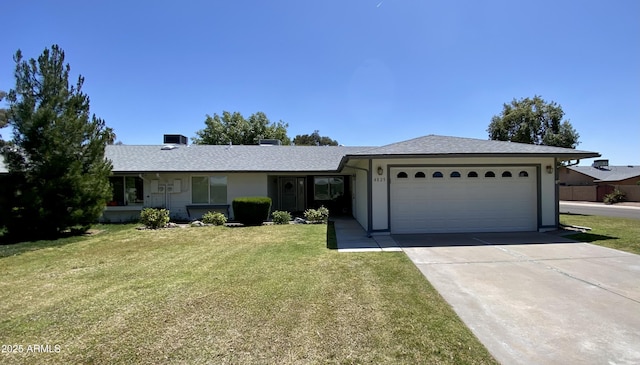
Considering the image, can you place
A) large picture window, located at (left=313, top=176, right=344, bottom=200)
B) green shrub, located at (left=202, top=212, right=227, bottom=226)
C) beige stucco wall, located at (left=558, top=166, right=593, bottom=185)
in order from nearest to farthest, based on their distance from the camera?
1. green shrub, located at (left=202, top=212, right=227, bottom=226)
2. large picture window, located at (left=313, top=176, right=344, bottom=200)
3. beige stucco wall, located at (left=558, top=166, right=593, bottom=185)

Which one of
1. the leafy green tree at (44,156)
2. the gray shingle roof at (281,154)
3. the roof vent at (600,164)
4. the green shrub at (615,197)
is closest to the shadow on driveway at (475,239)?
the gray shingle roof at (281,154)

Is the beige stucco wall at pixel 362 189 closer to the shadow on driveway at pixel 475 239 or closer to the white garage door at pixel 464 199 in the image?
the white garage door at pixel 464 199

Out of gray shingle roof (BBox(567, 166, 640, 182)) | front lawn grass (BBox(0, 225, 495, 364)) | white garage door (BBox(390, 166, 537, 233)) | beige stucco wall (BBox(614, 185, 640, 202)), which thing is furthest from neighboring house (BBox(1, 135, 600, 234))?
gray shingle roof (BBox(567, 166, 640, 182))

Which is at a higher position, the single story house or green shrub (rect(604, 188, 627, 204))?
the single story house

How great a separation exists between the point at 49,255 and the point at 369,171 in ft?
29.3

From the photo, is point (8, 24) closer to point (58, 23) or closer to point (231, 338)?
point (58, 23)

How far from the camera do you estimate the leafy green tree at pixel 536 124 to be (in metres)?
25.2

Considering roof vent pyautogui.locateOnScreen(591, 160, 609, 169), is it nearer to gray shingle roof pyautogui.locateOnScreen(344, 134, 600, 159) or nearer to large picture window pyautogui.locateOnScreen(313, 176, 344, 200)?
gray shingle roof pyautogui.locateOnScreen(344, 134, 600, 159)

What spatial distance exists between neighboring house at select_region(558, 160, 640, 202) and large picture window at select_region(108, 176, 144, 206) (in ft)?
Result: 106

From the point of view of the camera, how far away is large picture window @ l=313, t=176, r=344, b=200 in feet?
57.5

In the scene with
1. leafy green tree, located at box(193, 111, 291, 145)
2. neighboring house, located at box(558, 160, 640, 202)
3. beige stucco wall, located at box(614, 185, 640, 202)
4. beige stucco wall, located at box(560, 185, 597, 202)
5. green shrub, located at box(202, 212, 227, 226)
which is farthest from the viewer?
leafy green tree, located at box(193, 111, 291, 145)

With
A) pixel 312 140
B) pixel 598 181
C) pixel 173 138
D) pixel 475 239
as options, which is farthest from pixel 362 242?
pixel 312 140

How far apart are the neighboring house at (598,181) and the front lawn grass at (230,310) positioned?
29690 mm

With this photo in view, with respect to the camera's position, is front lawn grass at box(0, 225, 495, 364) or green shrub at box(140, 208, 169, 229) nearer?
front lawn grass at box(0, 225, 495, 364)
